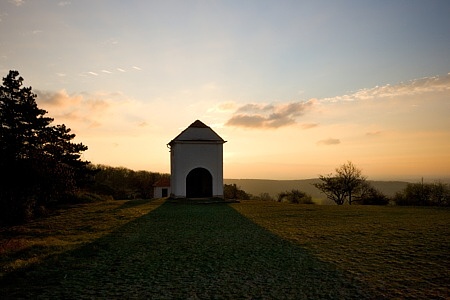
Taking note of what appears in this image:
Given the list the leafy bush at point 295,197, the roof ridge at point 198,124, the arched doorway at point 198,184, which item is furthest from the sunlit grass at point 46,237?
the leafy bush at point 295,197

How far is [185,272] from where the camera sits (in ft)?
22.5

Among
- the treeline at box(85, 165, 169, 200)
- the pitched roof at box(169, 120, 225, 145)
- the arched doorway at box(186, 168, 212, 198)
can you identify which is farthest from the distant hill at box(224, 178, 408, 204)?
the pitched roof at box(169, 120, 225, 145)

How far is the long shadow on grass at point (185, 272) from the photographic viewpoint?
5597mm

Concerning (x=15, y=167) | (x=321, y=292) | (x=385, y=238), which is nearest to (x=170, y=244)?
(x=321, y=292)

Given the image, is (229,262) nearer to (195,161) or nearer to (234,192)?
(195,161)

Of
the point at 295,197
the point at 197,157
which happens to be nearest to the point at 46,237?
the point at 197,157

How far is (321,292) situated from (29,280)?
5.47 m

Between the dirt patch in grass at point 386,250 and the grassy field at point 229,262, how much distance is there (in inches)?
0.9

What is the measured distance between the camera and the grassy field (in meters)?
5.71

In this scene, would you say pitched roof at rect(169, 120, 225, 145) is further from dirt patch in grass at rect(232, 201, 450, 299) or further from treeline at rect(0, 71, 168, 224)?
dirt patch in grass at rect(232, 201, 450, 299)

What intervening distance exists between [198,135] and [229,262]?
853 inches

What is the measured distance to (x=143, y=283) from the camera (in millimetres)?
6133

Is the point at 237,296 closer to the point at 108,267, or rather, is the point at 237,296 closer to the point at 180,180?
the point at 108,267

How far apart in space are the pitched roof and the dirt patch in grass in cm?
1524
